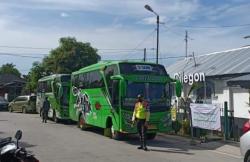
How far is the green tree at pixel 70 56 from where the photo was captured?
55.9m

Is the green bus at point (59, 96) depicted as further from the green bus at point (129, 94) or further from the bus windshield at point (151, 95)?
the bus windshield at point (151, 95)

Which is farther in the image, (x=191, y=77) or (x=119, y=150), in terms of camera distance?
(x=191, y=77)

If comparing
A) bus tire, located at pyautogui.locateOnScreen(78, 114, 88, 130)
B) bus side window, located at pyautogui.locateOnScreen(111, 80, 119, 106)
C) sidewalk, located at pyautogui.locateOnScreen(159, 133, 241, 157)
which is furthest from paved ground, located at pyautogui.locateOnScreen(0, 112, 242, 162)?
bus tire, located at pyautogui.locateOnScreen(78, 114, 88, 130)

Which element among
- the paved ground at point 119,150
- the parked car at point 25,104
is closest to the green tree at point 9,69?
the parked car at point 25,104

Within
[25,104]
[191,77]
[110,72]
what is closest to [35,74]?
[25,104]

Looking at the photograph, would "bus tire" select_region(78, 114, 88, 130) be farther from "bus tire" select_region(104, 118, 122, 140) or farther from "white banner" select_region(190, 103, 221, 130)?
"white banner" select_region(190, 103, 221, 130)

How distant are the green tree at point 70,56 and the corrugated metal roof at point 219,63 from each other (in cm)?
1844

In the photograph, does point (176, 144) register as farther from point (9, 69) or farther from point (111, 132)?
point (9, 69)

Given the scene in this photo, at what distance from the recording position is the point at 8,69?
388 ft

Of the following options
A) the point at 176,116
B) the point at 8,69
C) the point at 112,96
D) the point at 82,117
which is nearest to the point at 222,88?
the point at 176,116

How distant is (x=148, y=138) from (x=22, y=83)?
166 feet

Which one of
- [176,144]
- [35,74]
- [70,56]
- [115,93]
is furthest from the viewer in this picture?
[35,74]

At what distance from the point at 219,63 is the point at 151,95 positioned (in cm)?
1307

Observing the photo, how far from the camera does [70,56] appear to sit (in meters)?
55.8
